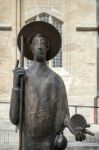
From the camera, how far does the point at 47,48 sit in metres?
5.48

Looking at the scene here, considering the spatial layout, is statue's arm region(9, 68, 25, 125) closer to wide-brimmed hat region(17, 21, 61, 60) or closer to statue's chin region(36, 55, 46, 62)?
statue's chin region(36, 55, 46, 62)

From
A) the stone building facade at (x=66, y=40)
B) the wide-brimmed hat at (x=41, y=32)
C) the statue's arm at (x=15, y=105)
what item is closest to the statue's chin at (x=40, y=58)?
the wide-brimmed hat at (x=41, y=32)

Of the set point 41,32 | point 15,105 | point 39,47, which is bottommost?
point 15,105

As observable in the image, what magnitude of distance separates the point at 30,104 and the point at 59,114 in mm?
286

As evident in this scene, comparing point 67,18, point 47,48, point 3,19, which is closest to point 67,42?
point 67,18

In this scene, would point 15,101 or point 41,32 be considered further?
point 41,32

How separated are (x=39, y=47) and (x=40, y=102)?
20.8 inches

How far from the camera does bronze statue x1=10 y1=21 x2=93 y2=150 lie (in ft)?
17.0

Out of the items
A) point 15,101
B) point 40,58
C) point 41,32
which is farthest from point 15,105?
point 41,32

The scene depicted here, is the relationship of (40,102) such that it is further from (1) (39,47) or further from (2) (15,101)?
(1) (39,47)

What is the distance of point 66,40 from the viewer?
73.9 feet

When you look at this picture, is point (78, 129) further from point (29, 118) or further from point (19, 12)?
point (19, 12)

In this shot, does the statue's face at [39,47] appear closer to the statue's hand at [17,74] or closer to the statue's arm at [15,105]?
the statue's hand at [17,74]

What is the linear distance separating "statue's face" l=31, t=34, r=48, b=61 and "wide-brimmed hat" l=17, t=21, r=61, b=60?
4 cm
